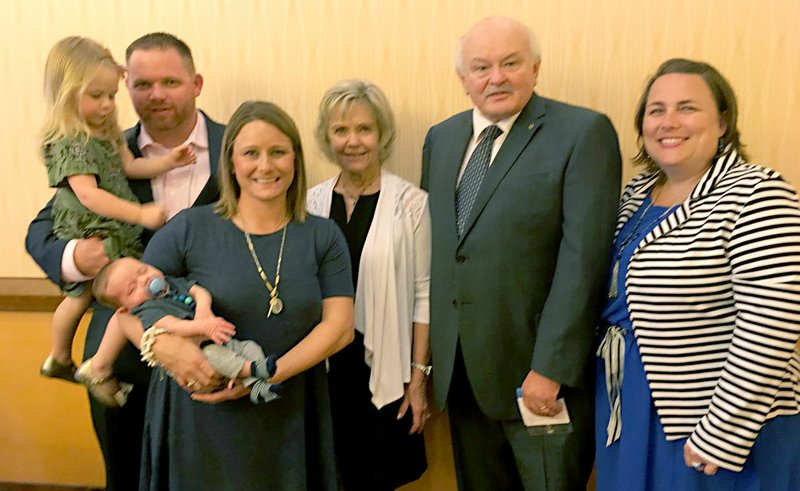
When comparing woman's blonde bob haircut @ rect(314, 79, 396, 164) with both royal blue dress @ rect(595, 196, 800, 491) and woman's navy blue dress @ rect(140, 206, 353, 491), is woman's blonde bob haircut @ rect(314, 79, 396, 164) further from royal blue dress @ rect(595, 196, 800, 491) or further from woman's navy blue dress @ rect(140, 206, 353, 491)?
royal blue dress @ rect(595, 196, 800, 491)

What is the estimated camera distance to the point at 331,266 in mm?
1712

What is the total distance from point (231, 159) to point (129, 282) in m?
0.42

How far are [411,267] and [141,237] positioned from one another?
872 mm

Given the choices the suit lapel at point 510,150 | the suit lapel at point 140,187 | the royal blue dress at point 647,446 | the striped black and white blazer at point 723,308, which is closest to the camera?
the striped black and white blazer at point 723,308

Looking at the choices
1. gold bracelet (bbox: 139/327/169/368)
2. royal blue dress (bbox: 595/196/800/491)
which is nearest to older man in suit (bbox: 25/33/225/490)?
gold bracelet (bbox: 139/327/169/368)

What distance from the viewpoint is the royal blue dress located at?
4.91ft

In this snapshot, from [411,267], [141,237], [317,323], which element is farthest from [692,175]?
[141,237]

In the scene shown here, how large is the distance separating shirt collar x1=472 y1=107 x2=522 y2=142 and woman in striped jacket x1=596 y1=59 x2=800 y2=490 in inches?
14.2

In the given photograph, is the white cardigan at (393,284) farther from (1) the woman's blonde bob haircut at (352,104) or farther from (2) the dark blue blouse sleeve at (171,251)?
(2) the dark blue blouse sleeve at (171,251)

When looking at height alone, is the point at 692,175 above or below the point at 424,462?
above

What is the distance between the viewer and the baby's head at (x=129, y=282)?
158 centimetres

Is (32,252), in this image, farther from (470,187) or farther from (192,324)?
(470,187)

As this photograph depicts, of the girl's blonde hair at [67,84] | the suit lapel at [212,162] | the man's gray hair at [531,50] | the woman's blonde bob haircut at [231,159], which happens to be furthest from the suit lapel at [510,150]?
the girl's blonde hair at [67,84]

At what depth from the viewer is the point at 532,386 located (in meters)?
1.72
